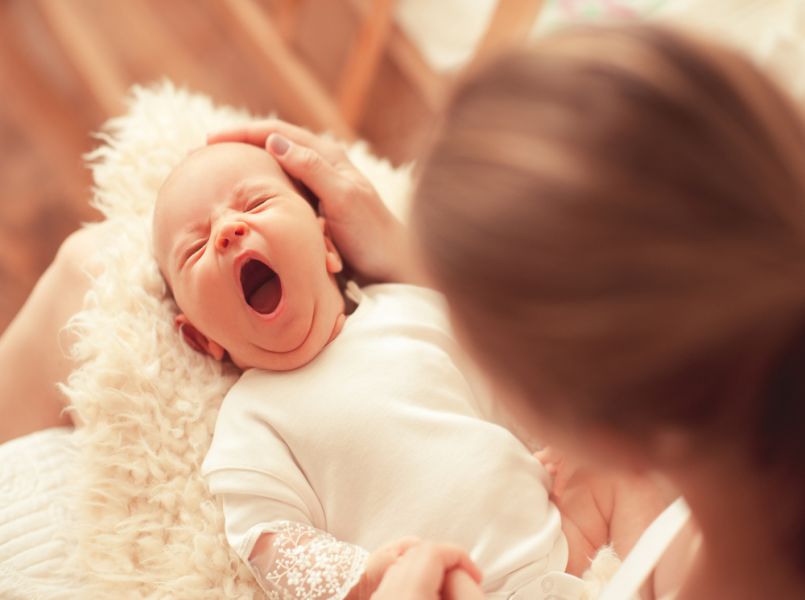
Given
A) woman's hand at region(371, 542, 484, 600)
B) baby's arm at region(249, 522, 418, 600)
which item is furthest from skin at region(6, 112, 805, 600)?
baby's arm at region(249, 522, 418, 600)

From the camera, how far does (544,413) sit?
0.55 m

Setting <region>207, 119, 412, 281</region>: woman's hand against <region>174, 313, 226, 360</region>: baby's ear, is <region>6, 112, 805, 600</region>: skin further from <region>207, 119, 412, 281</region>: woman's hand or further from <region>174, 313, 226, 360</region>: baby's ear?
<region>174, 313, 226, 360</region>: baby's ear

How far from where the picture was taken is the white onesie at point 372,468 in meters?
0.90

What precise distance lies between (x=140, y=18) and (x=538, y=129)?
6.56 feet

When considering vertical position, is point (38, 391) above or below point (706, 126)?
below

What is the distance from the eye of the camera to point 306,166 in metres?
1.09

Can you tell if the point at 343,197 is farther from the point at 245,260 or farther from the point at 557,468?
the point at 557,468

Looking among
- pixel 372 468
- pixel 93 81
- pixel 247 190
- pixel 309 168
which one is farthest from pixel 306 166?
pixel 93 81

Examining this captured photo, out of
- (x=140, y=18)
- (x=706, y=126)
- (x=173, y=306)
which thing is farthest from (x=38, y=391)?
(x=140, y=18)

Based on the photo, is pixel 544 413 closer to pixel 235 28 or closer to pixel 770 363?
pixel 770 363

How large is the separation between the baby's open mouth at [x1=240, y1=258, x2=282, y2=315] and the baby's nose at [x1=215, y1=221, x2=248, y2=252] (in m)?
0.07

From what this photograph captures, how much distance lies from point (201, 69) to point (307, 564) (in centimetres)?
160

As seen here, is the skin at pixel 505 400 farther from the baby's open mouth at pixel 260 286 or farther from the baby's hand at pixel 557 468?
the baby's open mouth at pixel 260 286

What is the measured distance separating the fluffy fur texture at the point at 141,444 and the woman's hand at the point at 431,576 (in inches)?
11.0
